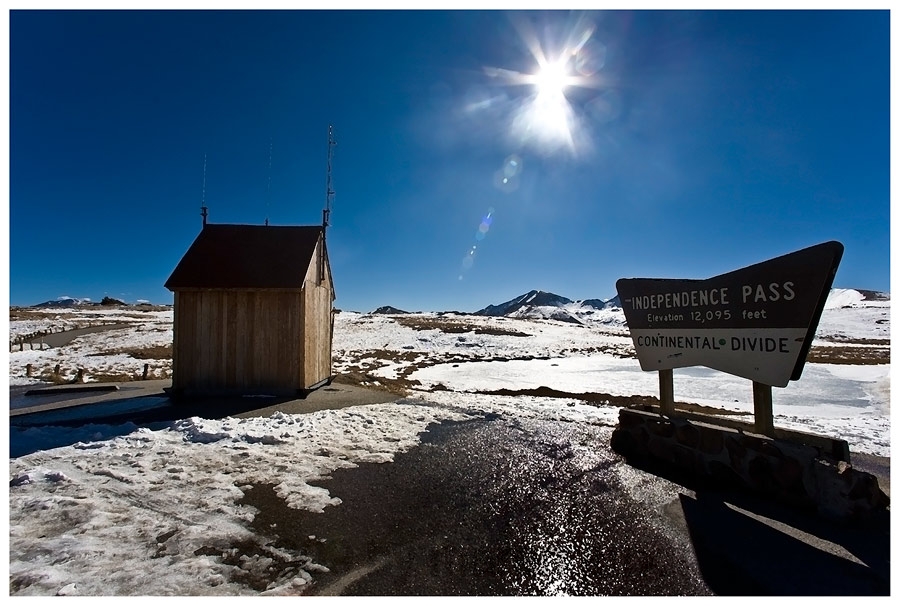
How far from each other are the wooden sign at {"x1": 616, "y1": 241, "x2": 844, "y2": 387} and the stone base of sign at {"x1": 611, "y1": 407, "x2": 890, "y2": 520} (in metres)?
0.86

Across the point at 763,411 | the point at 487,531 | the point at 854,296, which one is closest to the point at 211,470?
the point at 487,531

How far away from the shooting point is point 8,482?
5.02m

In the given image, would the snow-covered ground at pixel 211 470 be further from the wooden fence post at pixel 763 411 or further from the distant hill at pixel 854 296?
the distant hill at pixel 854 296

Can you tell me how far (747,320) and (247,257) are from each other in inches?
472

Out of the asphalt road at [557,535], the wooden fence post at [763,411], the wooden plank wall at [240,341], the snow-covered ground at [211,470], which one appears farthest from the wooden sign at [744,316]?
the wooden plank wall at [240,341]

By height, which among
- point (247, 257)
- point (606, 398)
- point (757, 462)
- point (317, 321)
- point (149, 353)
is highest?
point (247, 257)

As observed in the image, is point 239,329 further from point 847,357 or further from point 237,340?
point 847,357

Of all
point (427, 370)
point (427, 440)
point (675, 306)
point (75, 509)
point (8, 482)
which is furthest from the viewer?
point (427, 370)

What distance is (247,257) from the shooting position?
11.9 meters

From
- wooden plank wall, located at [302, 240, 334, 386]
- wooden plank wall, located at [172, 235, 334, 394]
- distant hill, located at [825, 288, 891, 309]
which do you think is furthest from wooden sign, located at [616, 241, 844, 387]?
distant hill, located at [825, 288, 891, 309]

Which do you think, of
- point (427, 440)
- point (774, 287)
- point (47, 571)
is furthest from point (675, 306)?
point (47, 571)

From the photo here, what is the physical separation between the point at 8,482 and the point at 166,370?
1510 centimetres

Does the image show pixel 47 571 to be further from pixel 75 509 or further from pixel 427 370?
pixel 427 370

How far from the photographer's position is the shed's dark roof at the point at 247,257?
1112cm
